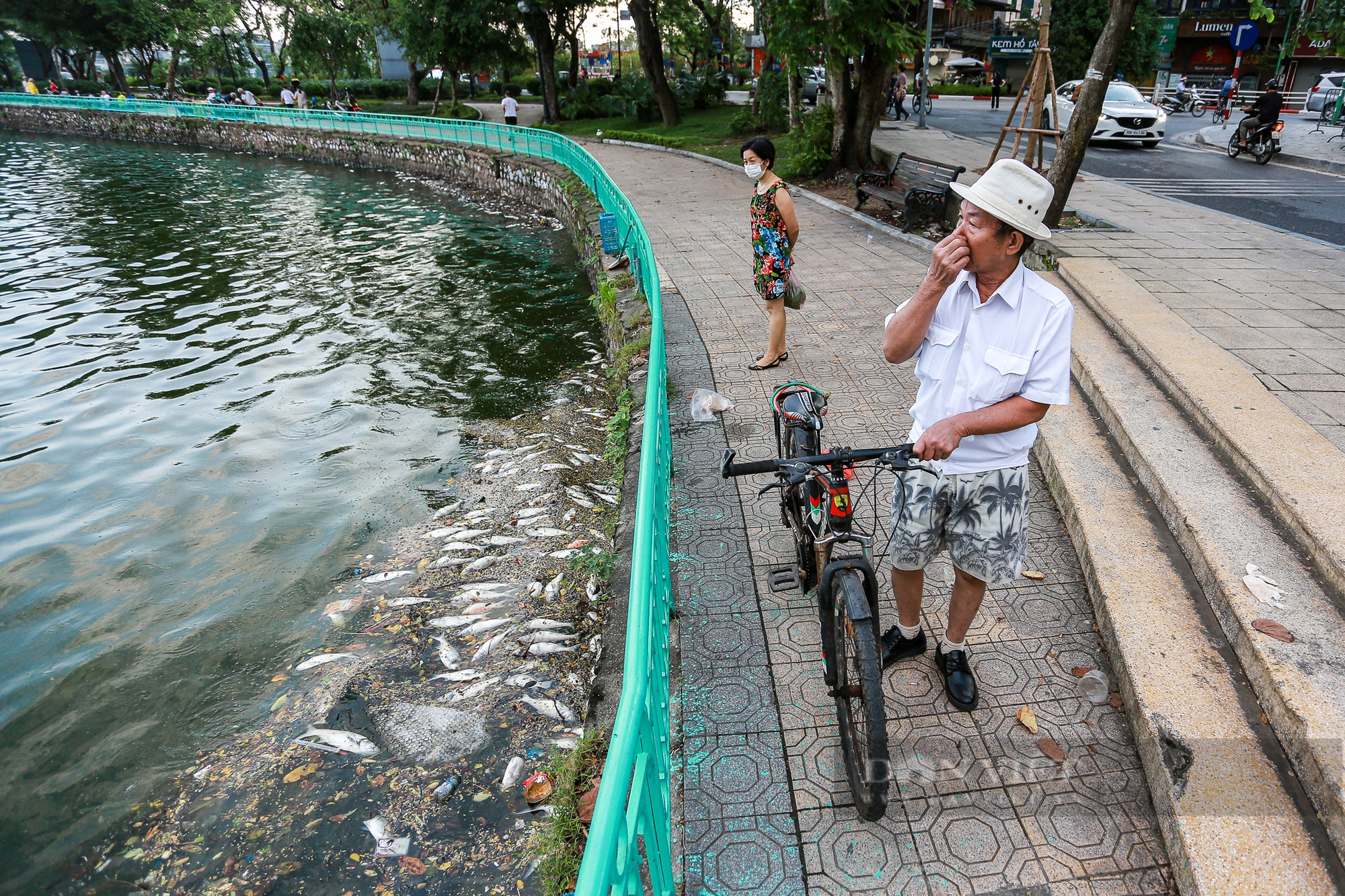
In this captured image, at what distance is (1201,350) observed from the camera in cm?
559

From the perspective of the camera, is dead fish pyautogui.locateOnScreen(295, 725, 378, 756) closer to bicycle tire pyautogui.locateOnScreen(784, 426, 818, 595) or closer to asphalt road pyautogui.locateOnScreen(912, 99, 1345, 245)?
bicycle tire pyautogui.locateOnScreen(784, 426, 818, 595)

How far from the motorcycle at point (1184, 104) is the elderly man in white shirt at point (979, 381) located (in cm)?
3679

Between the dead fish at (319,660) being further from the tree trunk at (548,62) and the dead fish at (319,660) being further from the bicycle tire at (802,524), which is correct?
the tree trunk at (548,62)

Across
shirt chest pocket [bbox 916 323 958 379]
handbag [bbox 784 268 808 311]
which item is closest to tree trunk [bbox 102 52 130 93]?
handbag [bbox 784 268 808 311]

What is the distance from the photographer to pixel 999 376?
264 centimetres

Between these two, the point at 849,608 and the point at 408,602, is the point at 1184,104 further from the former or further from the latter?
the point at 849,608

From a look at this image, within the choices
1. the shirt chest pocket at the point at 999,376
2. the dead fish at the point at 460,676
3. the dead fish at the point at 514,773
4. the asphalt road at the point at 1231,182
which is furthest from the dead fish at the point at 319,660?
the asphalt road at the point at 1231,182

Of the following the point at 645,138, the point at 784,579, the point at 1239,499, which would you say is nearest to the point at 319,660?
the point at 784,579

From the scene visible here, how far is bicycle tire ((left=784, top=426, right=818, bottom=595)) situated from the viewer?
3609 mm

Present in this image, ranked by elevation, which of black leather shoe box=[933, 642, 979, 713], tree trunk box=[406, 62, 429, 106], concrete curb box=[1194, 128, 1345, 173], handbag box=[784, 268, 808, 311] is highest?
tree trunk box=[406, 62, 429, 106]

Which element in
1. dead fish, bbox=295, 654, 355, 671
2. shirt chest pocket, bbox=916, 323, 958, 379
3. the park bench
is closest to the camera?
shirt chest pocket, bbox=916, 323, 958, 379

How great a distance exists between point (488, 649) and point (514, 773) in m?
1.00

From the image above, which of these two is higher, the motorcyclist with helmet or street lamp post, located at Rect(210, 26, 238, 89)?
street lamp post, located at Rect(210, 26, 238, 89)

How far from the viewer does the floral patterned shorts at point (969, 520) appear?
2840mm
